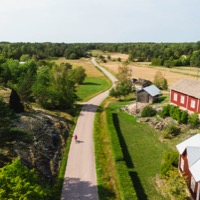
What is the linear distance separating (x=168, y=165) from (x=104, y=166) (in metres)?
6.48

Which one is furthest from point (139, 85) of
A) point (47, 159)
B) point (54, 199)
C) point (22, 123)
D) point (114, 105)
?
point (54, 199)

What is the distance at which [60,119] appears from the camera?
42.9m

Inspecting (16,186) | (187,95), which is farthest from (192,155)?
(187,95)

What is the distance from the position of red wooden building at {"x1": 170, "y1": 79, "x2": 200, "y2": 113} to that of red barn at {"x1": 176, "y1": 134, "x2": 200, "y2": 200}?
1526 cm

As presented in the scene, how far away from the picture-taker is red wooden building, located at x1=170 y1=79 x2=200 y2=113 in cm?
4059

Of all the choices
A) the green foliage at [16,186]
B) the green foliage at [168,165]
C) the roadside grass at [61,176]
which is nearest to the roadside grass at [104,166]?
the roadside grass at [61,176]

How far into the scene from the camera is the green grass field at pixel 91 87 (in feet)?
218

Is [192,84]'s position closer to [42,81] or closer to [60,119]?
[60,119]

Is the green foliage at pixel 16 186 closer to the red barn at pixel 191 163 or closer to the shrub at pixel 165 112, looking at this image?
the red barn at pixel 191 163

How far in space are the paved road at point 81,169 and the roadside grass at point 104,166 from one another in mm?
547

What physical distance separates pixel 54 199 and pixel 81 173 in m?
4.80

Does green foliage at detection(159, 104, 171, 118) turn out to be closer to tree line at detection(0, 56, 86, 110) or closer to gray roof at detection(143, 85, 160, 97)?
gray roof at detection(143, 85, 160, 97)

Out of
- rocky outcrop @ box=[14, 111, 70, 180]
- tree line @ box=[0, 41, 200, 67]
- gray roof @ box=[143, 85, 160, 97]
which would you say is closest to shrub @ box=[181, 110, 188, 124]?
gray roof @ box=[143, 85, 160, 97]

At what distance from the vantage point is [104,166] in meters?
28.0
